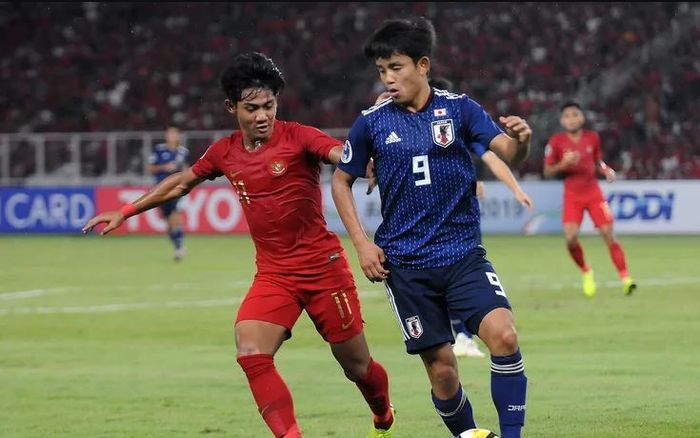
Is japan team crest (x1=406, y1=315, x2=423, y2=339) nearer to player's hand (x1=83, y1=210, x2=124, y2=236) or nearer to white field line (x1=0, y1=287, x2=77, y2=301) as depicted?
player's hand (x1=83, y1=210, x2=124, y2=236)

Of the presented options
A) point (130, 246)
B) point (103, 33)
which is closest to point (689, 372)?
point (130, 246)

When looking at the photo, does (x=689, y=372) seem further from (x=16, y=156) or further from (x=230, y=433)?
(x=16, y=156)

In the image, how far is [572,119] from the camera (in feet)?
60.2

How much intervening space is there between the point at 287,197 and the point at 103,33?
34887 mm

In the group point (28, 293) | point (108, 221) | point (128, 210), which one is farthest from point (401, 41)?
point (28, 293)

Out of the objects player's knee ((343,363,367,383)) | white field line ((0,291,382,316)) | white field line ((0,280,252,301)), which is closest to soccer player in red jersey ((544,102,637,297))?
white field line ((0,291,382,316))

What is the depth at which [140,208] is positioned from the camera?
8227 millimetres

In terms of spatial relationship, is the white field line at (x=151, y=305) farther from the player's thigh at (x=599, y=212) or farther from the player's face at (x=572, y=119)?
the player's face at (x=572, y=119)

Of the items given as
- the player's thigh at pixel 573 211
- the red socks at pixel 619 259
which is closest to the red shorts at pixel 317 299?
the red socks at pixel 619 259

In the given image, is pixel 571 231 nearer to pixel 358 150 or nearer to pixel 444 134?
pixel 358 150

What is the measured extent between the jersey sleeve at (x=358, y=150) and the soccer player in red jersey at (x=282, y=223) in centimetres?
31

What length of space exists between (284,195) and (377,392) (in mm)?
1220

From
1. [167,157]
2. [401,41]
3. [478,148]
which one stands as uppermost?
[401,41]

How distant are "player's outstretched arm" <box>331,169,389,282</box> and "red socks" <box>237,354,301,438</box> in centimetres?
73
